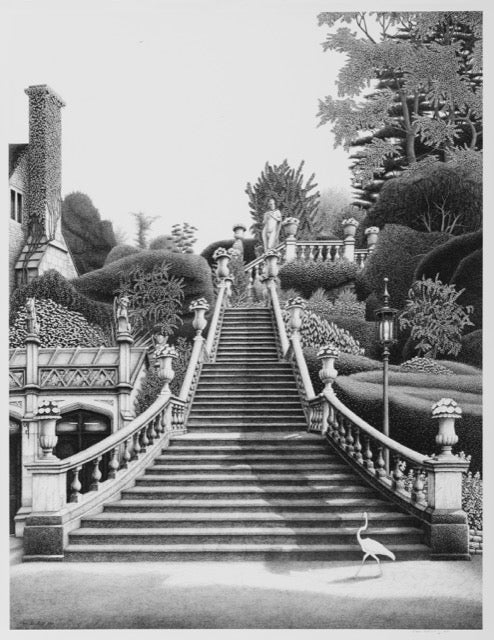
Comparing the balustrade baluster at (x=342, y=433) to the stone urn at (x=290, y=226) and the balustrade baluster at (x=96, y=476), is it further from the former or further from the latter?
the stone urn at (x=290, y=226)

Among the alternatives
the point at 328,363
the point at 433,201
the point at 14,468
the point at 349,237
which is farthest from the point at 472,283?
the point at 14,468

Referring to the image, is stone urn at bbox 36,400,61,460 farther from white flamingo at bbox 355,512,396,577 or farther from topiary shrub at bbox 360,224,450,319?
topiary shrub at bbox 360,224,450,319

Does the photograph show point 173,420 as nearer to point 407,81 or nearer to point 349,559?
point 349,559

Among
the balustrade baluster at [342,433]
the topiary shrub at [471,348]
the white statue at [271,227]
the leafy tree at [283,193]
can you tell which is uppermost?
the leafy tree at [283,193]

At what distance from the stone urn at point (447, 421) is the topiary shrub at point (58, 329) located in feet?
14.3

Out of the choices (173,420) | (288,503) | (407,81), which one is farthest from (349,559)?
(407,81)

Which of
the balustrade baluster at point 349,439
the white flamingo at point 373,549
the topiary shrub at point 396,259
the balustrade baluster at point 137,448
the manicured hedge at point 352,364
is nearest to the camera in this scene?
the white flamingo at point 373,549

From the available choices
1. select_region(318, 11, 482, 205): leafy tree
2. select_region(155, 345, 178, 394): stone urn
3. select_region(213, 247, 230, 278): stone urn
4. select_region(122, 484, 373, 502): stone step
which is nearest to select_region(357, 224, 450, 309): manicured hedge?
select_region(318, 11, 482, 205): leafy tree

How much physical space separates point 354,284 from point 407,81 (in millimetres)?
3214

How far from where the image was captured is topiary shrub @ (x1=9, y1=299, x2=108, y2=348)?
8789 millimetres

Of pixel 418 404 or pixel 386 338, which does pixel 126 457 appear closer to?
pixel 386 338

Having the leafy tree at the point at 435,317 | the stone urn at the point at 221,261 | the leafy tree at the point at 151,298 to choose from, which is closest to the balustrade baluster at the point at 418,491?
the leafy tree at the point at 435,317

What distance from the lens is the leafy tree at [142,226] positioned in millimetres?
9141

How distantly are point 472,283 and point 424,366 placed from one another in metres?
1.24
